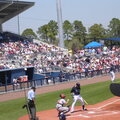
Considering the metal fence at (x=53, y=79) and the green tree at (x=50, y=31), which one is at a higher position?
the green tree at (x=50, y=31)

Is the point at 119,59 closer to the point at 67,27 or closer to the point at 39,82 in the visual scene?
the point at 39,82

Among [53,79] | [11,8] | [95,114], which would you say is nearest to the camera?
[95,114]

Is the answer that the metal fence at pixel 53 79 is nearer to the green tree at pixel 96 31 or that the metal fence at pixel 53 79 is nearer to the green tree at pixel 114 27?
the green tree at pixel 96 31

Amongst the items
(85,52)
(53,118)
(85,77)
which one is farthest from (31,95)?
(85,52)

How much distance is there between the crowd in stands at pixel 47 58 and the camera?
34094 mm

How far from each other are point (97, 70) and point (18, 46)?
11.6 metres

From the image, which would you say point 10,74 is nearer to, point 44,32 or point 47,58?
point 47,58

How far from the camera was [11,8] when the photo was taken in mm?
46031

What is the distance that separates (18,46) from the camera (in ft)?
132

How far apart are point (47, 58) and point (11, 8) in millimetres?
12864

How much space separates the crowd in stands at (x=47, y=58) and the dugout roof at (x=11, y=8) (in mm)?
5646

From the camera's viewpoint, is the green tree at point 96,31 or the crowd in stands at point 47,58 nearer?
the crowd in stands at point 47,58

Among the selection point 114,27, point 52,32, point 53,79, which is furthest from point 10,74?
point 114,27

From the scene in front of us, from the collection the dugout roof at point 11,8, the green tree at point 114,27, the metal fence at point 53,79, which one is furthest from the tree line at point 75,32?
the metal fence at point 53,79
